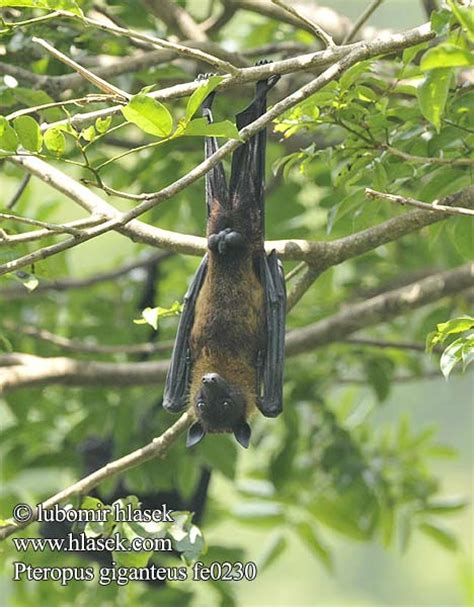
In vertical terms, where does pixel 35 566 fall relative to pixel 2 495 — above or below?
below

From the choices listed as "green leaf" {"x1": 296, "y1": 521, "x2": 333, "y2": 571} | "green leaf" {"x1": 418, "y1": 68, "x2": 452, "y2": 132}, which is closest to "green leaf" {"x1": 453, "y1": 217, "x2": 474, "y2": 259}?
"green leaf" {"x1": 418, "y1": 68, "x2": 452, "y2": 132}

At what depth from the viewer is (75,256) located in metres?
14.1

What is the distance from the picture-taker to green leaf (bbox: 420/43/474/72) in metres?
2.35

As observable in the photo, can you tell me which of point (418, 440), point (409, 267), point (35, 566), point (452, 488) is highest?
point (452, 488)

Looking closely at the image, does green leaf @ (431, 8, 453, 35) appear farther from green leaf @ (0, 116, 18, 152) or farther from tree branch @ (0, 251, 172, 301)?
tree branch @ (0, 251, 172, 301)

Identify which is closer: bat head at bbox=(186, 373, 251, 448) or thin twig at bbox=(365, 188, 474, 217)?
thin twig at bbox=(365, 188, 474, 217)

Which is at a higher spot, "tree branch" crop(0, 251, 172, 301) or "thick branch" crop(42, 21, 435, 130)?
"tree branch" crop(0, 251, 172, 301)

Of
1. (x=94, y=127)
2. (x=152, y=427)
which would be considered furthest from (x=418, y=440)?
(x=94, y=127)

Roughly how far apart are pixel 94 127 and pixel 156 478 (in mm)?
3181

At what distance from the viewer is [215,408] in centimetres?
418

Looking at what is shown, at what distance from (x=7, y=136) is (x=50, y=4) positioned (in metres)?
0.42

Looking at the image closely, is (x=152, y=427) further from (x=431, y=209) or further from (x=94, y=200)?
(x=431, y=209)

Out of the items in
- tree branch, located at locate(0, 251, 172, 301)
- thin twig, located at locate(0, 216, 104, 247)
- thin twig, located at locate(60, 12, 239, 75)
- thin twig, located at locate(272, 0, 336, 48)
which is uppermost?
tree branch, located at locate(0, 251, 172, 301)

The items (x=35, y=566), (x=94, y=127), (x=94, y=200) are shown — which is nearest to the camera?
(x=94, y=127)
